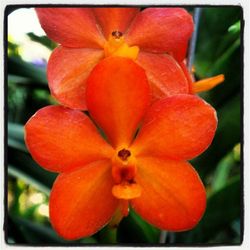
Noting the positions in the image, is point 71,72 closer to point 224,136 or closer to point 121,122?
point 121,122

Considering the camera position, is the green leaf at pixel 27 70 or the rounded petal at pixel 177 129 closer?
the rounded petal at pixel 177 129

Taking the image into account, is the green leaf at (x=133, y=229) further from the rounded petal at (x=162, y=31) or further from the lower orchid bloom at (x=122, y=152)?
the rounded petal at (x=162, y=31)

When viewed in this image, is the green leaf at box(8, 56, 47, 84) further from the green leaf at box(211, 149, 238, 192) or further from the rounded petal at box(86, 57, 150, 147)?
the green leaf at box(211, 149, 238, 192)

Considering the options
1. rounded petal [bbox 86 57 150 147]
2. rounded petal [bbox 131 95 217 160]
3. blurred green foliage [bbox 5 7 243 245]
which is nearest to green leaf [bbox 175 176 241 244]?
blurred green foliage [bbox 5 7 243 245]

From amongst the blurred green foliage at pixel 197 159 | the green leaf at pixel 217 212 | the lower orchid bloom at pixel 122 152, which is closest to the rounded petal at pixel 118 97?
the lower orchid bloom at pixel 122 152

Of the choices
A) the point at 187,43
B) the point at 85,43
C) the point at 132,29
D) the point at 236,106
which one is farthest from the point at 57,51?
the point at 236,106

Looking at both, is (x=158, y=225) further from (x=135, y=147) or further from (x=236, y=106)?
(x=236, y=106)
